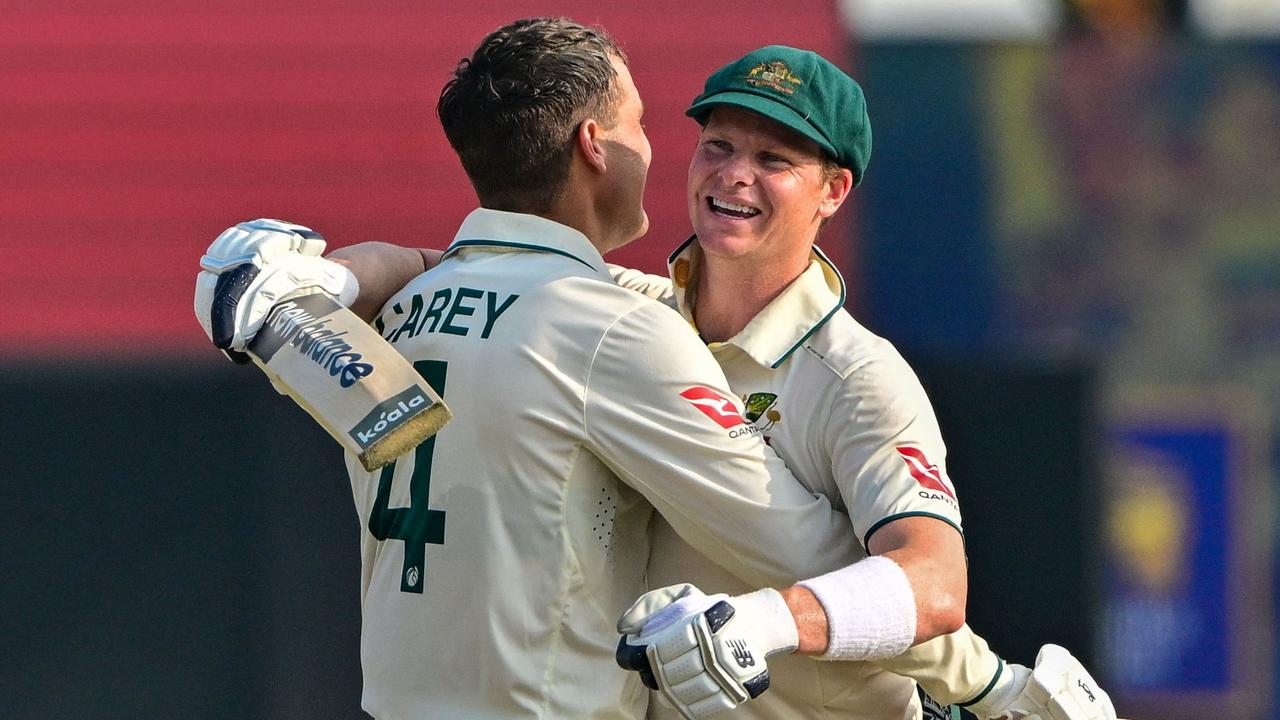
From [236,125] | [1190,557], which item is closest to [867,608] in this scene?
[1190,557]

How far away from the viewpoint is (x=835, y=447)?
238cm

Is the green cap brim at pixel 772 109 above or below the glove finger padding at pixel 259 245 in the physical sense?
above

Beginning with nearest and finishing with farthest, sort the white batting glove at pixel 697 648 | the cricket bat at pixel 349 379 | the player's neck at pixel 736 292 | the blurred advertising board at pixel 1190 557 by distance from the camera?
the white batting glove at pixel 697 648 < the cricket bat at pixel 349 379 < the player's neck at pixel 736 292 < the blurred advertising board at pixel 1190 557

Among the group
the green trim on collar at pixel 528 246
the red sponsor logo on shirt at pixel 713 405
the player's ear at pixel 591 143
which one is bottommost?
the red sponsor logo on shirt at pixel 713 405

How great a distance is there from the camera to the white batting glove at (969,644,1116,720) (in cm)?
246

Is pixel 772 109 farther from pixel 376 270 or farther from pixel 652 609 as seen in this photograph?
pixel 652 609

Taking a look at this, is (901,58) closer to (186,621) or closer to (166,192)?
(166,192)

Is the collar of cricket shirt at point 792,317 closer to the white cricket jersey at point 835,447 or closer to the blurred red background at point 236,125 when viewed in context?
the white cricket jersey at point 835,447

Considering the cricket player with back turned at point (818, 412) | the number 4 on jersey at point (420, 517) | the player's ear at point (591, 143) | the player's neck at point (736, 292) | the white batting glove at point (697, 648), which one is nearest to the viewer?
the white batting glove at point (697, 648)

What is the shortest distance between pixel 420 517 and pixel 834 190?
0.80 metres

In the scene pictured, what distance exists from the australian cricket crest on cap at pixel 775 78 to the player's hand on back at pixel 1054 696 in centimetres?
86

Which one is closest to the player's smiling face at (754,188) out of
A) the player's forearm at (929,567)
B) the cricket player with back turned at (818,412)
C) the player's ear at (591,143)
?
the cricket player with back turned at (818,412)

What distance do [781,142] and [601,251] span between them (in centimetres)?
30

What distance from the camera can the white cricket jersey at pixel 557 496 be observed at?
88.0 inches
